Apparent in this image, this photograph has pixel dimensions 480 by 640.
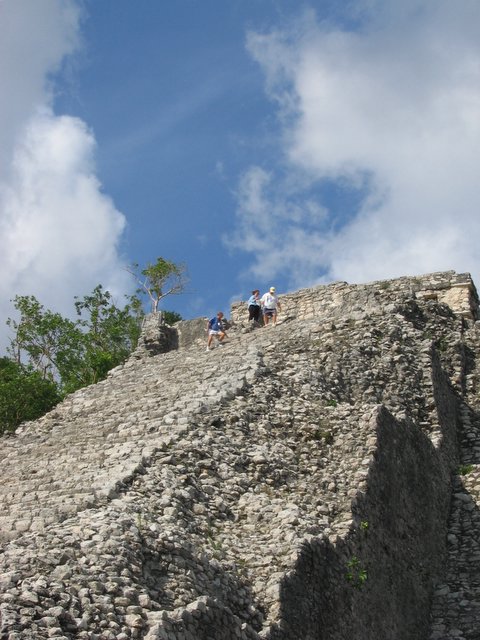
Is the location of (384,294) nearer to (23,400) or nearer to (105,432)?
(105,432)

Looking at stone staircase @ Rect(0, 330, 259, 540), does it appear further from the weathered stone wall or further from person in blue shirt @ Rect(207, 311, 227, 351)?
the weathered stone wall

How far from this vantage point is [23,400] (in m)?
24.4

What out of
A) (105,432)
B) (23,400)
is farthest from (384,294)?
(23,400)

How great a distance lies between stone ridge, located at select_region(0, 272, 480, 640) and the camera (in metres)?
9.92

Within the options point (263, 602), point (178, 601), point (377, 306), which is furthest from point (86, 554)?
point (377, 306)

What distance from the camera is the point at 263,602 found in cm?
1091

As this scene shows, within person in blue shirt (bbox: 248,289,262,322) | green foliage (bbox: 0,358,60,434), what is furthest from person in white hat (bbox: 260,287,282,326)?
green foliage (bbox: 0,358,60,434)

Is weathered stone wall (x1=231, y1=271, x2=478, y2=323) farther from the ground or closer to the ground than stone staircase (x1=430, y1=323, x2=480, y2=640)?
farther from the ground

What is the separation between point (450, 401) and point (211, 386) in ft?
15.9

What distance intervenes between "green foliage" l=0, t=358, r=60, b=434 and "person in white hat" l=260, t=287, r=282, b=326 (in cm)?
607

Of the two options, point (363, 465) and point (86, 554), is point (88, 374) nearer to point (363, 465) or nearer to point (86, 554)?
point (363, 465)

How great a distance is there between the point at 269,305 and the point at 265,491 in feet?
29.3

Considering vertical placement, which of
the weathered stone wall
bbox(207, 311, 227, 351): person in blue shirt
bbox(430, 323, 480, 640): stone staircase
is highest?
the weathered stone wall

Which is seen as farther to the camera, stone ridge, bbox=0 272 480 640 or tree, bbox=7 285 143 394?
tree, bbox=7 285 143 394
